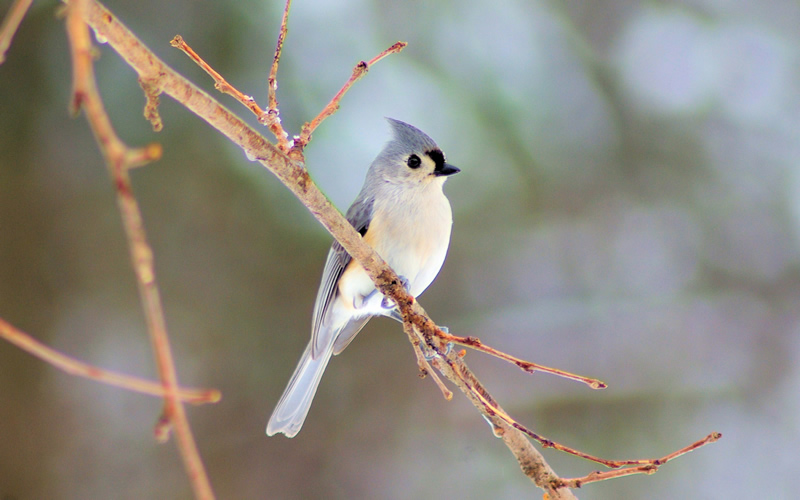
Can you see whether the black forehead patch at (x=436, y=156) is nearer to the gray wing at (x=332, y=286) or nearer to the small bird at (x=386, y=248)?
the small bird at (x=386, y=248)

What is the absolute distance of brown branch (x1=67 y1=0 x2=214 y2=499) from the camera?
13.3 inches

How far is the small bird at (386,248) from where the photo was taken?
1765mm

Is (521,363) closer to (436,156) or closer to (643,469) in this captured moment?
(643,469)

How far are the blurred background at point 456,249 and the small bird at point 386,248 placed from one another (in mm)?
767

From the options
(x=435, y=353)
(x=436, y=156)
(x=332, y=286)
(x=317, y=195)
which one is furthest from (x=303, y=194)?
(x=436, y=156)

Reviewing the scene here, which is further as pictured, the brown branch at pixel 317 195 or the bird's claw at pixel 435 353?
the bird's claw at pixel 435 353

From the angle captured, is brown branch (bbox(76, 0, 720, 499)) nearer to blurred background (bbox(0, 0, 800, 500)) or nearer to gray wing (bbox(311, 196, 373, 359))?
gray wing (bbox(311, 196, 373, 359))

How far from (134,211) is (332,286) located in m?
1.45

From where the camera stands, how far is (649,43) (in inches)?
128

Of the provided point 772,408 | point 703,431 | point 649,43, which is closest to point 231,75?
point 649,43

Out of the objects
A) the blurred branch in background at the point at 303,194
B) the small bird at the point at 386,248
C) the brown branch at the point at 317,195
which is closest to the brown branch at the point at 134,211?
the blurred branch in background at the point at 303,194

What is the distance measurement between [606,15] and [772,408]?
2.01m

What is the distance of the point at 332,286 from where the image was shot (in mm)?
1777

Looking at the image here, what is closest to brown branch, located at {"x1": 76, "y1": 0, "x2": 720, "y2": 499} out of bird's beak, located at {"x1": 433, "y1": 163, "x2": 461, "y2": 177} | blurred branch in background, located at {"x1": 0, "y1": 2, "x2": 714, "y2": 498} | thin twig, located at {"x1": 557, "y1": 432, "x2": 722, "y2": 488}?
blurred branch in background, located at {"x1": 0, "y1": 2, "x2": 714, "y2": 498}
